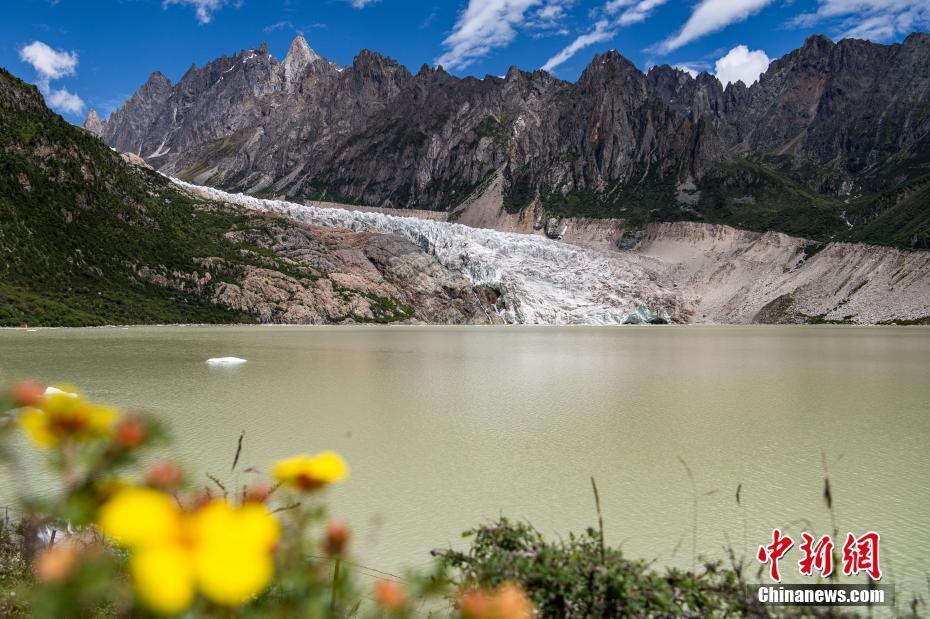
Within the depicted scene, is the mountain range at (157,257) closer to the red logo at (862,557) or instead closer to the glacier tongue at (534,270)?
the glacier tongue at (534,270)

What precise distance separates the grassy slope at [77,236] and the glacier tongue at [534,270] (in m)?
34.3

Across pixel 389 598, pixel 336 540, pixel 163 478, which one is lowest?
pixel 389 598

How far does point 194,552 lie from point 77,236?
324 ft

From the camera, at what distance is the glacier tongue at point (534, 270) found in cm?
12050

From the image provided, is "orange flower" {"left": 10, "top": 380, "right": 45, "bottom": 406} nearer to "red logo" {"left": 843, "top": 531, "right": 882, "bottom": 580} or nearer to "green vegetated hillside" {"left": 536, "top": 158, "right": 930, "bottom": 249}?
"red logo" {"left": 843, "top": 531, "right": 882, "bottom": 580}

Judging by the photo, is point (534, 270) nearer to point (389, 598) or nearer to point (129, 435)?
point (389, 598)

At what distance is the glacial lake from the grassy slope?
179 ft

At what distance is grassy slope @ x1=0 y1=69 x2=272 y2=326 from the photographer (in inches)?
2822

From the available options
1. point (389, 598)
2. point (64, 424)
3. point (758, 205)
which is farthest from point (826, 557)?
point (758, 205)

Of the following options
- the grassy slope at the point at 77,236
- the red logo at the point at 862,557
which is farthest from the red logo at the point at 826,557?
the grassy slope at the point at 77,236

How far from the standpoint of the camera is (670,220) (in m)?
167

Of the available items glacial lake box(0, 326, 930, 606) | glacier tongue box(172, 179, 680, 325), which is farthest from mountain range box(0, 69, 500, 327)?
glacial lake box(0, 326, 930, 606)

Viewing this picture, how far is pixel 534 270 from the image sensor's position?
12731cm

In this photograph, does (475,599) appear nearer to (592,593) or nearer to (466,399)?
(592,593)
